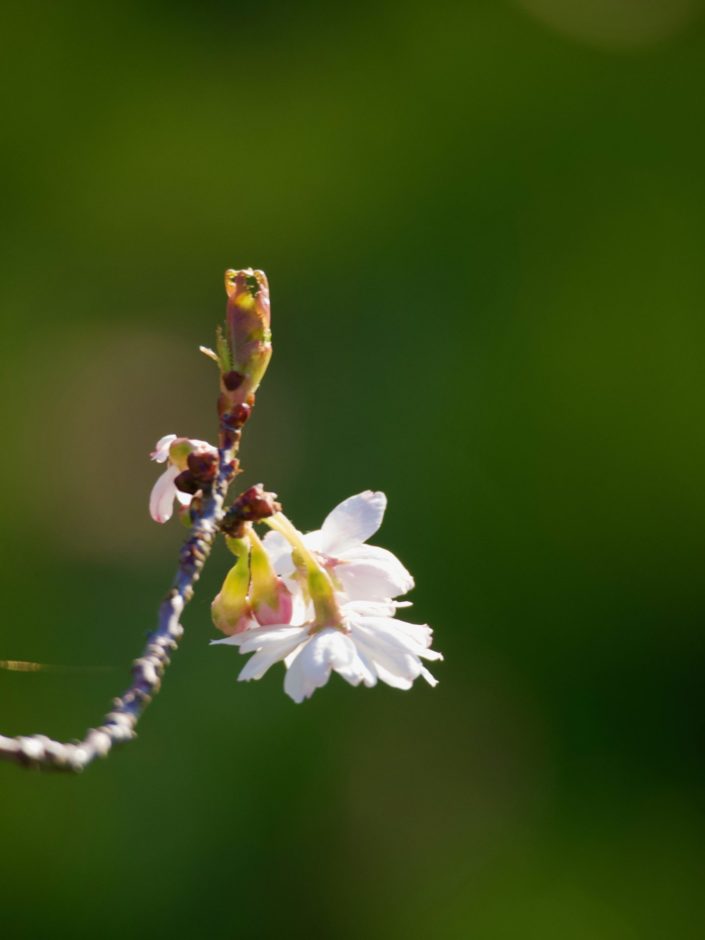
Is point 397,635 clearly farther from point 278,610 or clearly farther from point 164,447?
point 164,447

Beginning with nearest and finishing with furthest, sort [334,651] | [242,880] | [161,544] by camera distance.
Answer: [334,651] < [242,880] < [161,544]

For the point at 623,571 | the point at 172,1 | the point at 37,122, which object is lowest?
the point at 623,571

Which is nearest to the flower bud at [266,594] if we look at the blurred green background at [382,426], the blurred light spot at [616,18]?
the blurred green background at [382,426]

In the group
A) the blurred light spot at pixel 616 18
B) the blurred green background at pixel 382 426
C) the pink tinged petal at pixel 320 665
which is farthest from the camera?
the blurred light spot at pixel 616 18

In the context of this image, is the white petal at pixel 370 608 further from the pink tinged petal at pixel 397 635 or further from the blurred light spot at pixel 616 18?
the blurred light spot at pixel 616 18

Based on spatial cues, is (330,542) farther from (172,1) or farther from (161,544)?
(172,1)

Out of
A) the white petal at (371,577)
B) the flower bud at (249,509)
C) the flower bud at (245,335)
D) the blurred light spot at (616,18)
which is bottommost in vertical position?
the white petal at (371,577)

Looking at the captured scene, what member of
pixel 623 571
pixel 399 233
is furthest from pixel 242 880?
pixel 399 233

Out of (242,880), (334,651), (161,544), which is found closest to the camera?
(334,651)
